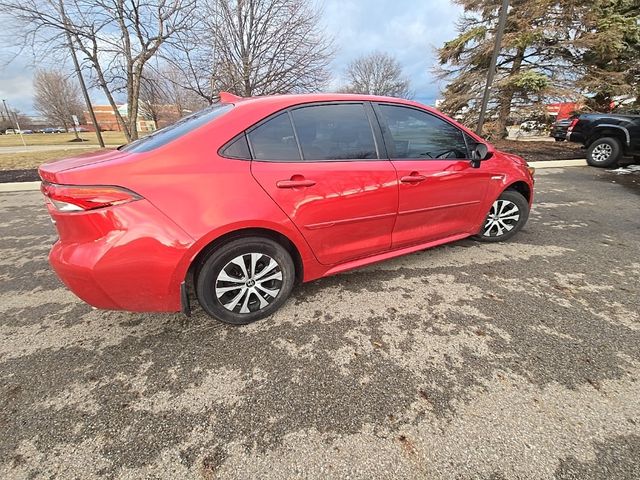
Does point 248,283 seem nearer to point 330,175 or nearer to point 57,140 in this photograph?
point 330,175

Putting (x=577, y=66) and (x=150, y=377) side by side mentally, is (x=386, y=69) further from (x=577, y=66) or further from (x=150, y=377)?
(x=150, y=377)

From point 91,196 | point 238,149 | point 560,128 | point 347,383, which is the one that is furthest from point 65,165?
point 560,128

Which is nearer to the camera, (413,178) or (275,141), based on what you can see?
(275,141)

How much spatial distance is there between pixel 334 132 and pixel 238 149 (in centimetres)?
77

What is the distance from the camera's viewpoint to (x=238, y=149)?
213 cm

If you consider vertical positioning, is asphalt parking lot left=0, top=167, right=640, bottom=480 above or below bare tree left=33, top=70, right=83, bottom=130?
below

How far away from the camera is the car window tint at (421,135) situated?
2.74 metres

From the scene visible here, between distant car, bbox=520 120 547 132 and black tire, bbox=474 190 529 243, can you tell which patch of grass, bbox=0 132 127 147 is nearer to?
distant car, bbox=520 120 547 132

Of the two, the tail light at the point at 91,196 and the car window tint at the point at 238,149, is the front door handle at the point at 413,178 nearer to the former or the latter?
the car window tint at the point at 238,149

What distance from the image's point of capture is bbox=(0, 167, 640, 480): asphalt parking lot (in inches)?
57.9

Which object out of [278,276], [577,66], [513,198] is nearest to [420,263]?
[513,198]

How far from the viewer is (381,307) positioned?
102 inches

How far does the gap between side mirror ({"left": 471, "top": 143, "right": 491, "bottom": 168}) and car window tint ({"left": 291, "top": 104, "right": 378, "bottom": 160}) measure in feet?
3.76

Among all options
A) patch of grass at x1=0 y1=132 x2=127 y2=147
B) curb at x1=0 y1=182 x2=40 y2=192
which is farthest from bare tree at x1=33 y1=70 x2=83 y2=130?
curb at x1=0 y1=182 x2=40 y2=192
